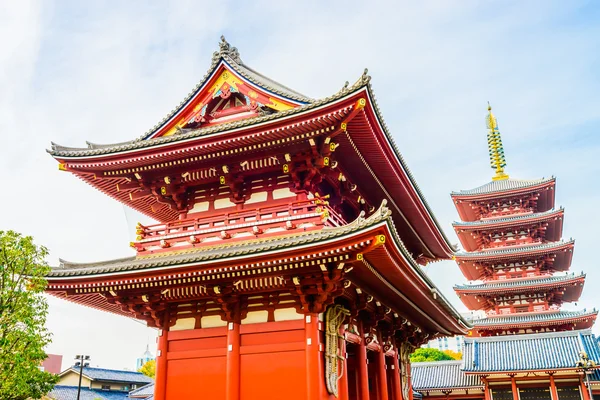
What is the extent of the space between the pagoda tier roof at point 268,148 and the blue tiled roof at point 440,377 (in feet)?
77.4

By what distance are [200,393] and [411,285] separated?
23.3ft

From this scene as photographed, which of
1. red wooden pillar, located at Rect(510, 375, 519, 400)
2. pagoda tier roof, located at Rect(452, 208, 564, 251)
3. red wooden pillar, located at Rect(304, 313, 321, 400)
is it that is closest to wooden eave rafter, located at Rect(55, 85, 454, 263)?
red wooden pillar, located at Rect(304, 313, 321, 400)

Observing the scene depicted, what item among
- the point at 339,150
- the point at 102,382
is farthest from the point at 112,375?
the point at 339,150

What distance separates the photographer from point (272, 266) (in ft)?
42.5

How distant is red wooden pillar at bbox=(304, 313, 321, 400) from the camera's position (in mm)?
12867

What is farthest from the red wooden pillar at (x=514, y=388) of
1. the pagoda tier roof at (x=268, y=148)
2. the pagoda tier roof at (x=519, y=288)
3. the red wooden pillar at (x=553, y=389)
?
the pagoda tier roof at (x=268, y=148)

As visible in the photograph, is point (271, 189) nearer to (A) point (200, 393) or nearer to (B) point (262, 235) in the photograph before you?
(B) point (262, 235)

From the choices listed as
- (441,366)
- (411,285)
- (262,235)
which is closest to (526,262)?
(441,366)

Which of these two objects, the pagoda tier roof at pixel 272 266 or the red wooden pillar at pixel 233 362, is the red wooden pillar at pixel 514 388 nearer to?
the pagoda tier roof at pixel 272 266

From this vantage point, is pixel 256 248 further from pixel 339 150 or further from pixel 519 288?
pixel 519 288

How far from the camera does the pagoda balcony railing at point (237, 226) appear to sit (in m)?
14.5

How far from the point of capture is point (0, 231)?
13.7 m

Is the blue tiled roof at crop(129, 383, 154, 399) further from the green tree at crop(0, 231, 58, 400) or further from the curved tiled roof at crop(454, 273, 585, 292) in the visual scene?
the green tree at crop(0, 231, 58, 400)

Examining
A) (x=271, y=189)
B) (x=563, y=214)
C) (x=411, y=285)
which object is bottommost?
(x=411, y=285)
